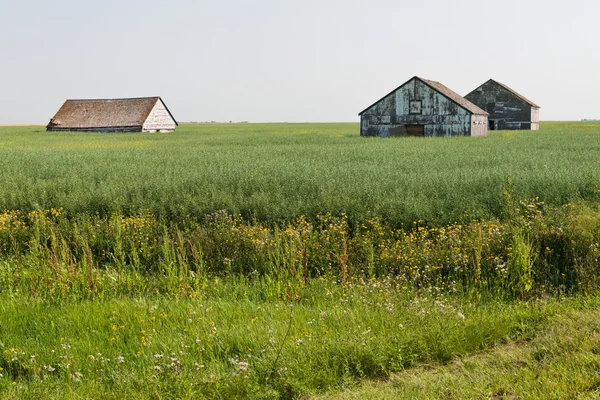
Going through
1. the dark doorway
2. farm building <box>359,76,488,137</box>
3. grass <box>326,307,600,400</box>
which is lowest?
grass <box>326,307,600,400</box>

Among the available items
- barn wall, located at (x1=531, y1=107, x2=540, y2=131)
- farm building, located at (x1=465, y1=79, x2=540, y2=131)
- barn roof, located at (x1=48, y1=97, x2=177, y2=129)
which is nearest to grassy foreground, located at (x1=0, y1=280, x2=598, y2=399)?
barn roof, located at (x1=48, y1=97, x2=177, y2=129)

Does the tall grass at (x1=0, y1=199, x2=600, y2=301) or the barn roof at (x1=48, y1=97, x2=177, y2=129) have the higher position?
the barn roof at (x1=48, y1=97, x2=177, y2=129)

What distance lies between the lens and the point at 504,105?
2657 inches

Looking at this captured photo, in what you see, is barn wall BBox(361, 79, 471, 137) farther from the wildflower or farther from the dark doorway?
the wildflower

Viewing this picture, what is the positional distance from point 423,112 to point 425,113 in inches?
7.2

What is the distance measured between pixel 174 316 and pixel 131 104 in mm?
66306

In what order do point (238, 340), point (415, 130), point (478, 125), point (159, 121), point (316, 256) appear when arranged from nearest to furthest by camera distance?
1. point (238, 340)
2. point (316, 256)
3. point (415, 130)
4. point (478, 125)
5. point (159, 121)

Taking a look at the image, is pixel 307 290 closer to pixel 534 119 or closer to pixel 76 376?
pixel 76 376

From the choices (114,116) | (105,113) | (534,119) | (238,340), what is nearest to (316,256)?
(238,340)

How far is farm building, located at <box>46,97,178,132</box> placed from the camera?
214 ft

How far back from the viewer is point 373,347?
5520 millimetres

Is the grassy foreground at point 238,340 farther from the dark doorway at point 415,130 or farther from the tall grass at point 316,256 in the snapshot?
the dark doorway at point 415,130

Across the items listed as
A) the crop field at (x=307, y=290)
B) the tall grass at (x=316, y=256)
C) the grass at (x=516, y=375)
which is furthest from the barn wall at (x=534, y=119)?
the grass at (x=516, y=375)

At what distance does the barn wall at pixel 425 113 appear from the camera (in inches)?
1724
